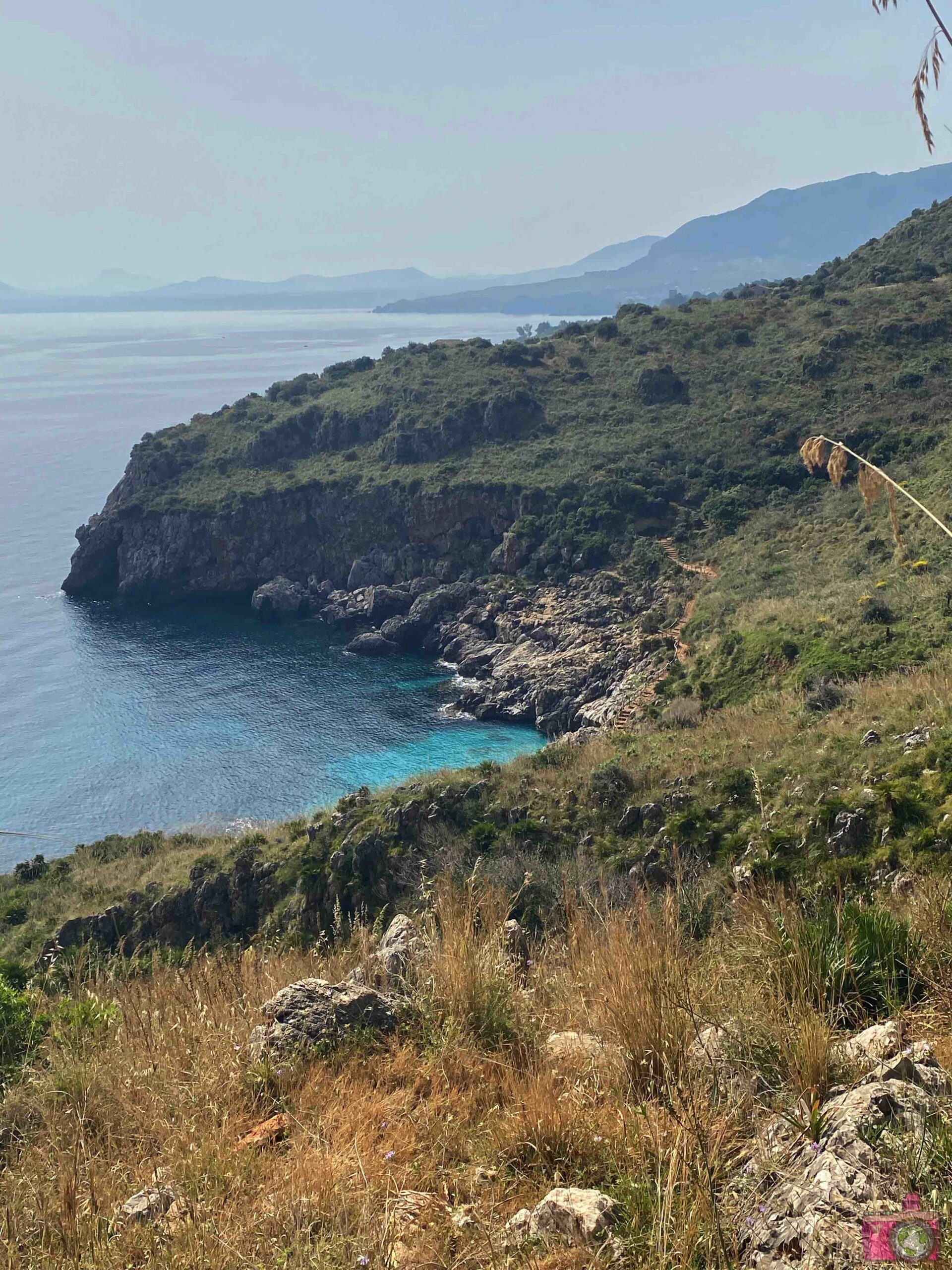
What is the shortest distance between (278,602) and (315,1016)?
193ft

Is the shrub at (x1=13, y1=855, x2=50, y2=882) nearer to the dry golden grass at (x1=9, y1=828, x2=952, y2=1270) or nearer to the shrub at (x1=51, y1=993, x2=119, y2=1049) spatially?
the shrub at (x1=51, y1=993, x2=119, y2=1049)

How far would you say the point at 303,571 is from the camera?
213 feet

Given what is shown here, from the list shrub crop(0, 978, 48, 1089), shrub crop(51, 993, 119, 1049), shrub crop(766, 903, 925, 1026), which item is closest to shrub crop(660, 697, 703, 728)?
shrub crop(0, 978, 48, 1089)

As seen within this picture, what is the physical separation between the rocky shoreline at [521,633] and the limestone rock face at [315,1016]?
32741mm

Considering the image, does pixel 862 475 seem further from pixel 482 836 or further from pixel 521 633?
pixel 521 633

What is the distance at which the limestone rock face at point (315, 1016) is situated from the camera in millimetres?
4379

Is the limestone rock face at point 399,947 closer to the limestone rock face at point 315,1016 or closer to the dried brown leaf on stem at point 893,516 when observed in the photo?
the limestone rock face at point 315,1016

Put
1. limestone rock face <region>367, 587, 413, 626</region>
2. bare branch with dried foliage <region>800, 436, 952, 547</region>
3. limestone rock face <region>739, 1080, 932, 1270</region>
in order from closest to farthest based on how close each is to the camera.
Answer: limestone rock face <region>739, 1080, 932, 1270</region>, bare branch with dried foliage <region>800, 436, 952, 547</region>, limestone rock face <region>367, 587, 413, 626</region>

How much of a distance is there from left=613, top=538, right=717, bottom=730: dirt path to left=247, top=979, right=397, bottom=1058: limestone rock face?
2833 centimetres

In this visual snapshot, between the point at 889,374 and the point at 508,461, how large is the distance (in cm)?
2363

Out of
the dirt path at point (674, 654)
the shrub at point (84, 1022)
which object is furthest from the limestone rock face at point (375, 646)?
the shrub at point (84, 1022)

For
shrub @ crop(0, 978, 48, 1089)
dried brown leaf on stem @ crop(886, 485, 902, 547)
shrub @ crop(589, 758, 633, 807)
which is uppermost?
dried brown leaf on stem @ crop(886, 485, 902, 547)

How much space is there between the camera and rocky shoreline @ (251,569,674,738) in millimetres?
42250

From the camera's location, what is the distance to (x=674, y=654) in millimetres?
39594
